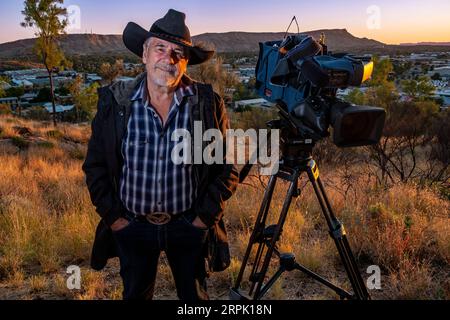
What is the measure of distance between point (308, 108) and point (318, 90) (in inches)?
4.0

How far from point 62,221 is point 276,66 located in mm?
3004

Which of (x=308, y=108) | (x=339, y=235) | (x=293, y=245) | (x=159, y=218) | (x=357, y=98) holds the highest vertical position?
(x=308, y=108)

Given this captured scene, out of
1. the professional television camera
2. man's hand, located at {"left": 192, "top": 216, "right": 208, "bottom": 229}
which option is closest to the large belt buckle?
man's hand, located at {"left": 192, "top": 216, "right": 208, "bottom": 229}

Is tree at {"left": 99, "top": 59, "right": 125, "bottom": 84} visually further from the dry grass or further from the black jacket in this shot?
the black jacket

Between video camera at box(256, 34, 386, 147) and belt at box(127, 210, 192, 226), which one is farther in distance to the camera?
belt at box(127, 210, 192, 226)

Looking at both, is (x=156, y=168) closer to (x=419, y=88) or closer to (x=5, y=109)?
(x=5, y=109)

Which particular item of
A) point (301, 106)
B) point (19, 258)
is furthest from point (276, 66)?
point (19, 258)

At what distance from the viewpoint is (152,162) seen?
2.16 metres

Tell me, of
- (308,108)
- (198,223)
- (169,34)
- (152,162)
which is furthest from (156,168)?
(308,108)

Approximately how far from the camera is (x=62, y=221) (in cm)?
404

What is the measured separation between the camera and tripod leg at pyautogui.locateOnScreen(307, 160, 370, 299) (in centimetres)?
218

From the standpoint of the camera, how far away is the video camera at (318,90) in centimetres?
176

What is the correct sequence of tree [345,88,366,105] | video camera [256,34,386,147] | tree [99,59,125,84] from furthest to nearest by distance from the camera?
tree [99,59,125,84]
tree [345,88,366,105]
video camera [256,34,386,147]

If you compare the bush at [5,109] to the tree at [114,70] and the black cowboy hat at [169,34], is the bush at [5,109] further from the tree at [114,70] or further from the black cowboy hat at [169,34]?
the black cowboy hat at [169,34]
